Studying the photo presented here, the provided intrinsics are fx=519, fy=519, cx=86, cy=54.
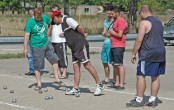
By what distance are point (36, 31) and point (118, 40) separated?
182cm

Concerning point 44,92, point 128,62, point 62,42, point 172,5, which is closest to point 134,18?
point 128,62

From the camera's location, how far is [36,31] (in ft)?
37.3

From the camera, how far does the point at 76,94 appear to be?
35.2 feet

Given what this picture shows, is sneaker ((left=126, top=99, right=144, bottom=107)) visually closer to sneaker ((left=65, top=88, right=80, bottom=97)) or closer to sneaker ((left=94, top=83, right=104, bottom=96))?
sneaker ((left=94, top=83, right=104, bottom=96))

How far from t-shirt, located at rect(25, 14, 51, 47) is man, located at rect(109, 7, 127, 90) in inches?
58.9

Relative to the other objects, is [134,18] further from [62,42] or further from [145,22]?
[145,22]

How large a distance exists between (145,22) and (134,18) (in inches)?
1144

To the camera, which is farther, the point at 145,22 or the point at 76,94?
the point at 76,94

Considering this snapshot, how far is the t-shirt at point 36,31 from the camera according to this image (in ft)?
37.1

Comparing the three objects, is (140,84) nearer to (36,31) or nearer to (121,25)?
(121,25)

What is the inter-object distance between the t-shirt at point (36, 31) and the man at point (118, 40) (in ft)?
4.91

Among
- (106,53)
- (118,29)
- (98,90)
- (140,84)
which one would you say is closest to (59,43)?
(106,53)

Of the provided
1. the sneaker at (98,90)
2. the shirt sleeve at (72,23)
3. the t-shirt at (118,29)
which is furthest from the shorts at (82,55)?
the t-shirt at (118,29)

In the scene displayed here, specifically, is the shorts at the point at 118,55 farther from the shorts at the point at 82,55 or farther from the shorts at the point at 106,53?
the shorts at the point at 82,55
